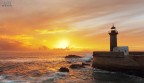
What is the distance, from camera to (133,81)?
29203 millimetres

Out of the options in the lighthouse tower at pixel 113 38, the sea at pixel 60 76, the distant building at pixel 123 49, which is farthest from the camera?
the lighthouse tower at pixel 113 38

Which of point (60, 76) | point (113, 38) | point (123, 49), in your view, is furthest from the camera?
point (113, 38)

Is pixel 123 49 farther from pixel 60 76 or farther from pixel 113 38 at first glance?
pixel 60 76

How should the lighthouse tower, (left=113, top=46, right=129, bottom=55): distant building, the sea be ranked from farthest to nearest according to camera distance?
1. the lighthouse tower
2. (left=113, top=46, right=129, bottom=55): distant building
3. the sea

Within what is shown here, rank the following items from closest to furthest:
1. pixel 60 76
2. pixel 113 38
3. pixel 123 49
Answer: pixel 60 76
pixel 123 49
pixel 113 38

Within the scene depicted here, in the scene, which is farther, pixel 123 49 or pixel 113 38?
pixel 113 38

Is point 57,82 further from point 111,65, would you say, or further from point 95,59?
point 95,59

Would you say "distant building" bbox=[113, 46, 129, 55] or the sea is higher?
"distant building" bbox=[113, 46, 129, 55]

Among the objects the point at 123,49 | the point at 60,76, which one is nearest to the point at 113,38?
the point at 123,49

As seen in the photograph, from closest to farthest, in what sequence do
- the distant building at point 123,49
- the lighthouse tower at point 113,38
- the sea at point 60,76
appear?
1. the sea at point 60,76
2. the distant building at point 123,49
3. the lighthouse tower at point 113,38

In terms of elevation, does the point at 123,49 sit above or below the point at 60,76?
above

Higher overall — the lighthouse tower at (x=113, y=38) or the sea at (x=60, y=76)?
the lighthouse tower at (x=113, y=38)

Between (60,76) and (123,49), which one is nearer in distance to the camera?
(60,76)

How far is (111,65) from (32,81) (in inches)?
552
